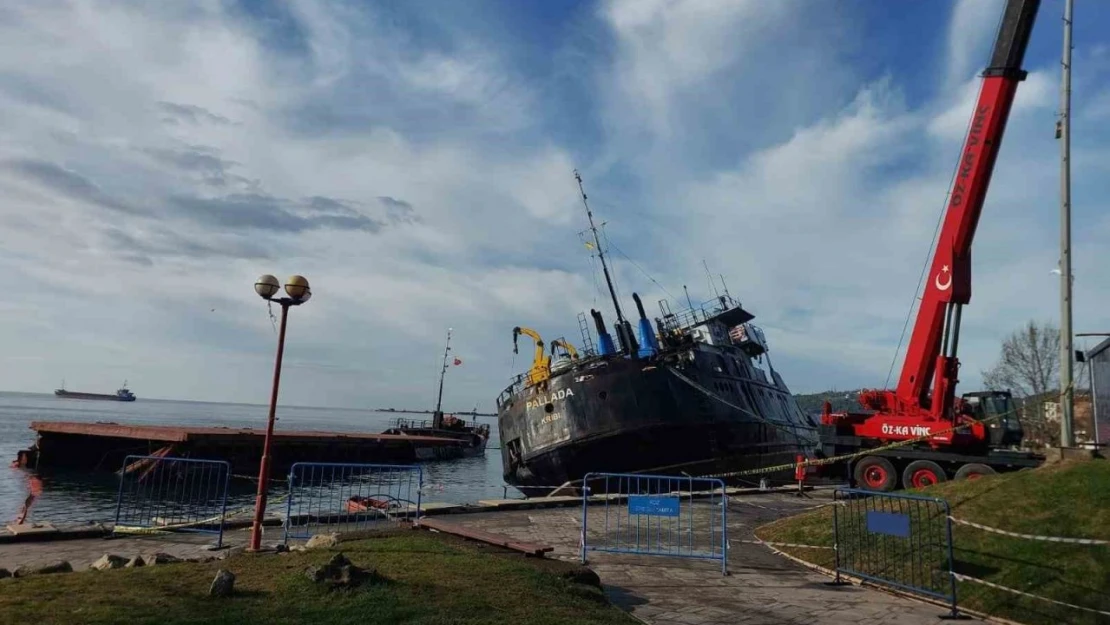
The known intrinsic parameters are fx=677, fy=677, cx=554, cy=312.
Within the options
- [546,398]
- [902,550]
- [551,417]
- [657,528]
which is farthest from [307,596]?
[546,398]

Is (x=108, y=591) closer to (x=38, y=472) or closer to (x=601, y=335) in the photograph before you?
(x=601, y=335)

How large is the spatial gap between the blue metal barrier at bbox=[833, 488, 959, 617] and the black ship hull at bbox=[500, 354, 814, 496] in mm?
10850

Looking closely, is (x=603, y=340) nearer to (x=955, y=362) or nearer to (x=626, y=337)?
(x=626, y=337)

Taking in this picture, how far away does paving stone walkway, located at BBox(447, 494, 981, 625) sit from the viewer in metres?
7.00

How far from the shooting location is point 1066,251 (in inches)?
455

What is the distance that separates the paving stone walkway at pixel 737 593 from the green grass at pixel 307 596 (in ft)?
3.19

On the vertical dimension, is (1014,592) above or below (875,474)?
below

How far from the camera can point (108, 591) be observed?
5867 millimetres

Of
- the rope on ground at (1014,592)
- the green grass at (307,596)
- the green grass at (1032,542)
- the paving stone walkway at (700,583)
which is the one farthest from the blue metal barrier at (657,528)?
the rope on ground at (1014,592)

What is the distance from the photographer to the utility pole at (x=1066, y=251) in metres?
11.0

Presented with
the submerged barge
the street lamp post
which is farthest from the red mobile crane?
the submerged barge

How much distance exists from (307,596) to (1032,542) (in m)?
8.35

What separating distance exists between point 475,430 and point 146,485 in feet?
124

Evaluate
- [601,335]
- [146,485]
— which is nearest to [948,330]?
[601,335]
